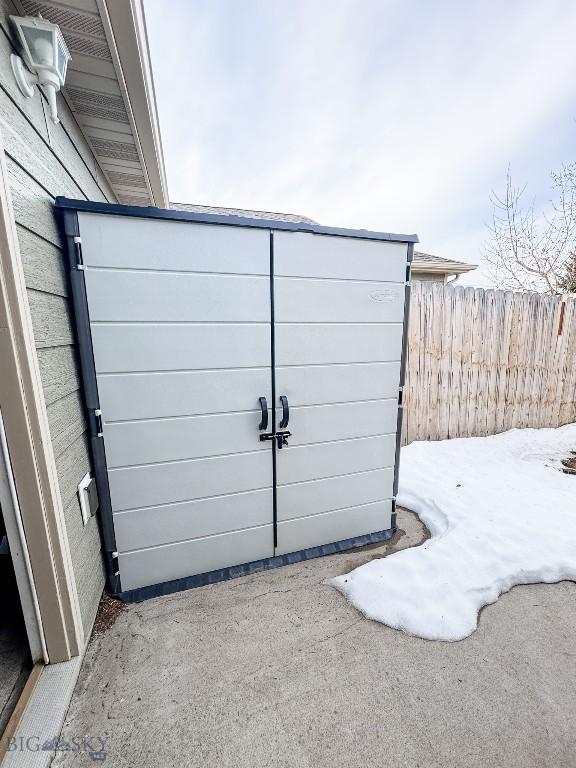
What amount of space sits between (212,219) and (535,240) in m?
8.78

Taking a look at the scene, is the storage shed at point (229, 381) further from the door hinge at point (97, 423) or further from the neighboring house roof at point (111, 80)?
the neighboring house roof at point (111, 80)

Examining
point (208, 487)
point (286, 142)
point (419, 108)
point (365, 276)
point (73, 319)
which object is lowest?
point (208, 487)

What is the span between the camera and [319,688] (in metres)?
1.43

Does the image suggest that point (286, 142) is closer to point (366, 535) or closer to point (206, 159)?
point (206, 159)

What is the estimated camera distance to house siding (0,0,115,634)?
125cm

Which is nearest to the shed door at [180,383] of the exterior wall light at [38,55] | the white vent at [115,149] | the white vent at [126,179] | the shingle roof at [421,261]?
the exterior wall light at [38,55]

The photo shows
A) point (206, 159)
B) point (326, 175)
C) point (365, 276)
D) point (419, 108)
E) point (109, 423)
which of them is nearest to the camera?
point (109, 423)

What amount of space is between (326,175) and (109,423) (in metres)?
9.24

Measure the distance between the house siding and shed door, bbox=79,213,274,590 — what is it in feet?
0.44

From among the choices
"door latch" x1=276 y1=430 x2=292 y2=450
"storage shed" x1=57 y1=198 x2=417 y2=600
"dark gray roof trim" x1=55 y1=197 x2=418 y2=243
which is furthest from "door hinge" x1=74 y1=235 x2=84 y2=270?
"door latch" x1=276 y1=430 x2=292 y2=450

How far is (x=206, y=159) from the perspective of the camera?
7.90m

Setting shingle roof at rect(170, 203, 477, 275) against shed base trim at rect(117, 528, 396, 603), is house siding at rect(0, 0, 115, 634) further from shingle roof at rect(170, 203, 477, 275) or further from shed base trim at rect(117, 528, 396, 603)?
shingle roof at rect(170, 203, 477, 275)

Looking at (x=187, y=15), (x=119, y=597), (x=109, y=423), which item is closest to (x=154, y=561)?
(x=119, y=597)

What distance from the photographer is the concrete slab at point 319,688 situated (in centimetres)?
120
